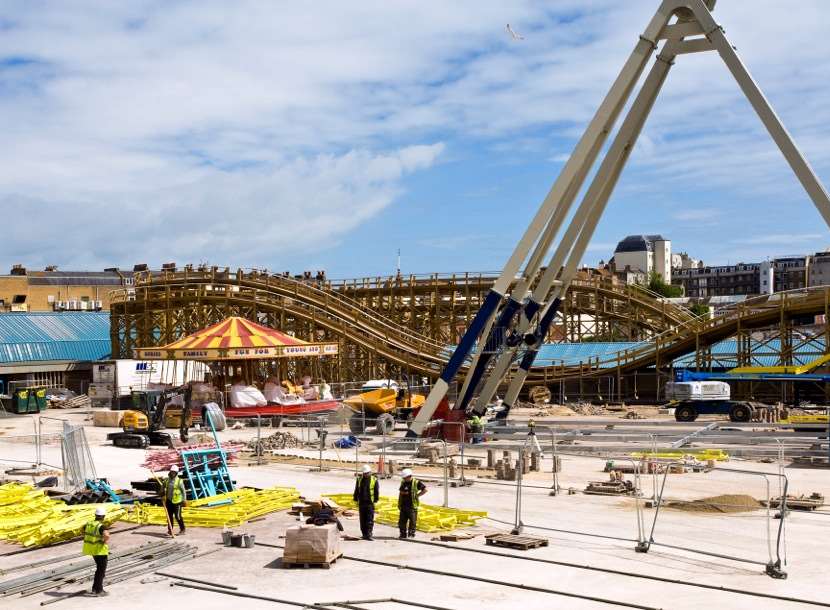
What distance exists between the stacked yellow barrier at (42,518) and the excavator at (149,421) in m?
12.5

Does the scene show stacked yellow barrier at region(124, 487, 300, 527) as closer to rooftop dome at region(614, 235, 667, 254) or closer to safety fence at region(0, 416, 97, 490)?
safety fence at region(0, 416, 97, 490)

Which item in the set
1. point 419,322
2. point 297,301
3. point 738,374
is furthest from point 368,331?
point 738,374

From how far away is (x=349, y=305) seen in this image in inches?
2351

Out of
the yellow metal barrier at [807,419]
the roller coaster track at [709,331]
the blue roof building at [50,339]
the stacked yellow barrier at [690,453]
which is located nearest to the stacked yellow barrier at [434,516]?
the stacked yellow barrier at [690,453]

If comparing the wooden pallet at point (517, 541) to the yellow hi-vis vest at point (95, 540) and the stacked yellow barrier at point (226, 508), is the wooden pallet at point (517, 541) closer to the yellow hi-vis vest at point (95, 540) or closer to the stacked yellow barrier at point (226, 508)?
the stacked yellow barrier at point (226, 508)

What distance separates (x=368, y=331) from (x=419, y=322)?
10038mm

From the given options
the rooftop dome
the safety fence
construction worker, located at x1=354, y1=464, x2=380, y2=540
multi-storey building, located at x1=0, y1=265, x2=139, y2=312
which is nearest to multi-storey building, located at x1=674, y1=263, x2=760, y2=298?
the rooftop dome

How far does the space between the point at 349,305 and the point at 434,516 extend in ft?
128

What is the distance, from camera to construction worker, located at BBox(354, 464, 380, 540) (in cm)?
1975

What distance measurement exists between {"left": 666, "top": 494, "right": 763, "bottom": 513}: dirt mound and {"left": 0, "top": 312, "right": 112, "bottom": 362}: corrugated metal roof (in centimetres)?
5212

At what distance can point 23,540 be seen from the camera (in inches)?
793

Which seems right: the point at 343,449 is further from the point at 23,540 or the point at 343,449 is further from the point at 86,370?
the point at 86,370

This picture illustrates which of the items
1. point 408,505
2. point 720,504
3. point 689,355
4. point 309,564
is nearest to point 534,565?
point 408,505

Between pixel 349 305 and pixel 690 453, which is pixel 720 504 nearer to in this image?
pixel 690 453
